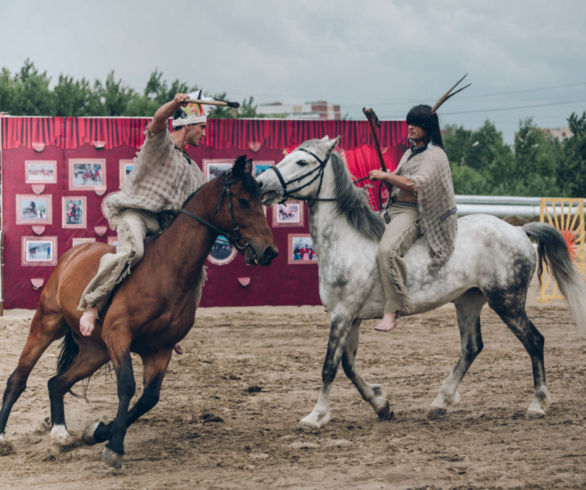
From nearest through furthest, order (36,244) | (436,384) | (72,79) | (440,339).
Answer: (436,384) → (440,339) → (36,244) → (72,79)

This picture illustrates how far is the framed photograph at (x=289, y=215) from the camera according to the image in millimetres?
12086

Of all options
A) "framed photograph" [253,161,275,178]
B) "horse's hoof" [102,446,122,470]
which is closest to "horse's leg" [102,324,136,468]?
"horse's hoof" [102,446,122,470]

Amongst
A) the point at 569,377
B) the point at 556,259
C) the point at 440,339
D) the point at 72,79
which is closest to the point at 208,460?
the point at 556,259

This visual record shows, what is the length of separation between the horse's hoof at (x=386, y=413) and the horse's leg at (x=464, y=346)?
0.31 m

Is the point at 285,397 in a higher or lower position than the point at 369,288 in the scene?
lower

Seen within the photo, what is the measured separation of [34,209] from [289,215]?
372cm

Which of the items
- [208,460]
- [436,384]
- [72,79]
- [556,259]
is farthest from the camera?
[72,79]

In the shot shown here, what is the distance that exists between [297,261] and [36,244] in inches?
151

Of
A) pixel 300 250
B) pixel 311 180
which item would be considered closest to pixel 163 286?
pixel 311 180

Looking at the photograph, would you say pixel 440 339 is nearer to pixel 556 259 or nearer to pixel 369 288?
pixel 556 259

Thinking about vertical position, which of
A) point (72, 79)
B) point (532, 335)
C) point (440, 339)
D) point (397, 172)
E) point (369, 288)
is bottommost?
point (440, 339)

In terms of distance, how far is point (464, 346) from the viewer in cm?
647

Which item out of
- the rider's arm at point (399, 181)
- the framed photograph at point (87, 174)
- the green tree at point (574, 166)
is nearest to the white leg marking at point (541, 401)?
the rider's arm at point (399, 181)

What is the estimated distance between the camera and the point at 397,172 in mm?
6258
